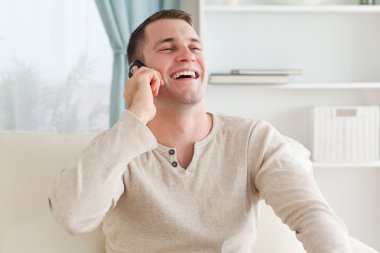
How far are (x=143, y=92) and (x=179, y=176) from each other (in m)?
0.24

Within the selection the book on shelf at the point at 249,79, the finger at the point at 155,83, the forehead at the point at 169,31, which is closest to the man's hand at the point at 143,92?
the finger at the point at 155,83

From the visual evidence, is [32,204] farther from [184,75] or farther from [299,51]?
[299,51]

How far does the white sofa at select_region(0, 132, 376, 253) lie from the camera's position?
6.21ft

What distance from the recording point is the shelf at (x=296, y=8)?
315 cm

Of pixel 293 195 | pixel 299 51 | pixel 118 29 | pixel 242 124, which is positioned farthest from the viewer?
pixel 299 51

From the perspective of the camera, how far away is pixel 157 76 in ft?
5.62

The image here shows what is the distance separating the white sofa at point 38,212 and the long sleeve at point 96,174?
397 millimetres

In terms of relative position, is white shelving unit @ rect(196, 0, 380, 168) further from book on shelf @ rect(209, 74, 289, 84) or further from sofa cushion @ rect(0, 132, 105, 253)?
sofa cushion @ rect(0, 132, 105, 253)

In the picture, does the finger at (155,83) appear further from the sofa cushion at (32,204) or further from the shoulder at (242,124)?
the sofa cushion at (32,204)

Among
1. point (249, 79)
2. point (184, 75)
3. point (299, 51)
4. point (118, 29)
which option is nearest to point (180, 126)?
point (184, 75)

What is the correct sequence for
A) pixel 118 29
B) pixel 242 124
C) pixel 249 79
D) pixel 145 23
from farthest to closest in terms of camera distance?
pixel 118 29 < pixel 249 79 < pixel 145 23 < pixel 242 124

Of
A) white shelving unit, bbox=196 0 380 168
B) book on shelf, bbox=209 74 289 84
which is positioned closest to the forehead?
book on shelf, bbox=209 74 289 84

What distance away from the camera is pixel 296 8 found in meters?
3.19

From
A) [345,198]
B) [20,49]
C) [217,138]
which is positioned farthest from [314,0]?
[217,138]
